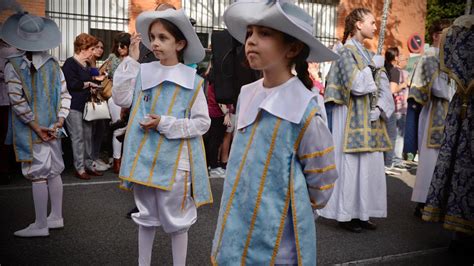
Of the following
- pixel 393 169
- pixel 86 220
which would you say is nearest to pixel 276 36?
pixel 86 220

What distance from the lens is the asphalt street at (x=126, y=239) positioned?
160 inches

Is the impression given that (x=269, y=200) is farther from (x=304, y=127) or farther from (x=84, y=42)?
(x=84, y=42)

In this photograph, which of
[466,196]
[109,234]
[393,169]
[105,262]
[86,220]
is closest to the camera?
[105,262]

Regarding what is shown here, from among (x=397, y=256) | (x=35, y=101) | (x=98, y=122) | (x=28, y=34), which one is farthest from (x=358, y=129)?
(x=98, y=122)

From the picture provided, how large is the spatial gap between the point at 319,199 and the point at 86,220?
11.0 ft

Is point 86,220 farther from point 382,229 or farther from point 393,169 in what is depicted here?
point 393,169

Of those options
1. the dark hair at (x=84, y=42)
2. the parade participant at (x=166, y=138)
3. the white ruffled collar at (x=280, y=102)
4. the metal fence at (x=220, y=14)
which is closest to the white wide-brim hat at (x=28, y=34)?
the parade participant at (x=166, y=138)

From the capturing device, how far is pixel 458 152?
4348 mm

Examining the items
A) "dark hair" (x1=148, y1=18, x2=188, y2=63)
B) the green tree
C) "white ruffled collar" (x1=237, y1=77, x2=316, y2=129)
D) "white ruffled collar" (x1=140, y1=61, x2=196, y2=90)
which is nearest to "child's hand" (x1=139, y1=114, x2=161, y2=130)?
"white ruffled collar" (x1=140, y1=61, x2=196, y2=90)

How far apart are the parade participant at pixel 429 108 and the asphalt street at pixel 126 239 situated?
520mm

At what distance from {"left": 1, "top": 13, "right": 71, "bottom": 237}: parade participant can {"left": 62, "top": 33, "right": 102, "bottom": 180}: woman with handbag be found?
Result: 245 centimetres

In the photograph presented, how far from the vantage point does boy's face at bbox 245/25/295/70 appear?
7.48 feet

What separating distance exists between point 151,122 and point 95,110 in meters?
4.50

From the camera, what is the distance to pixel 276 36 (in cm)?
229
